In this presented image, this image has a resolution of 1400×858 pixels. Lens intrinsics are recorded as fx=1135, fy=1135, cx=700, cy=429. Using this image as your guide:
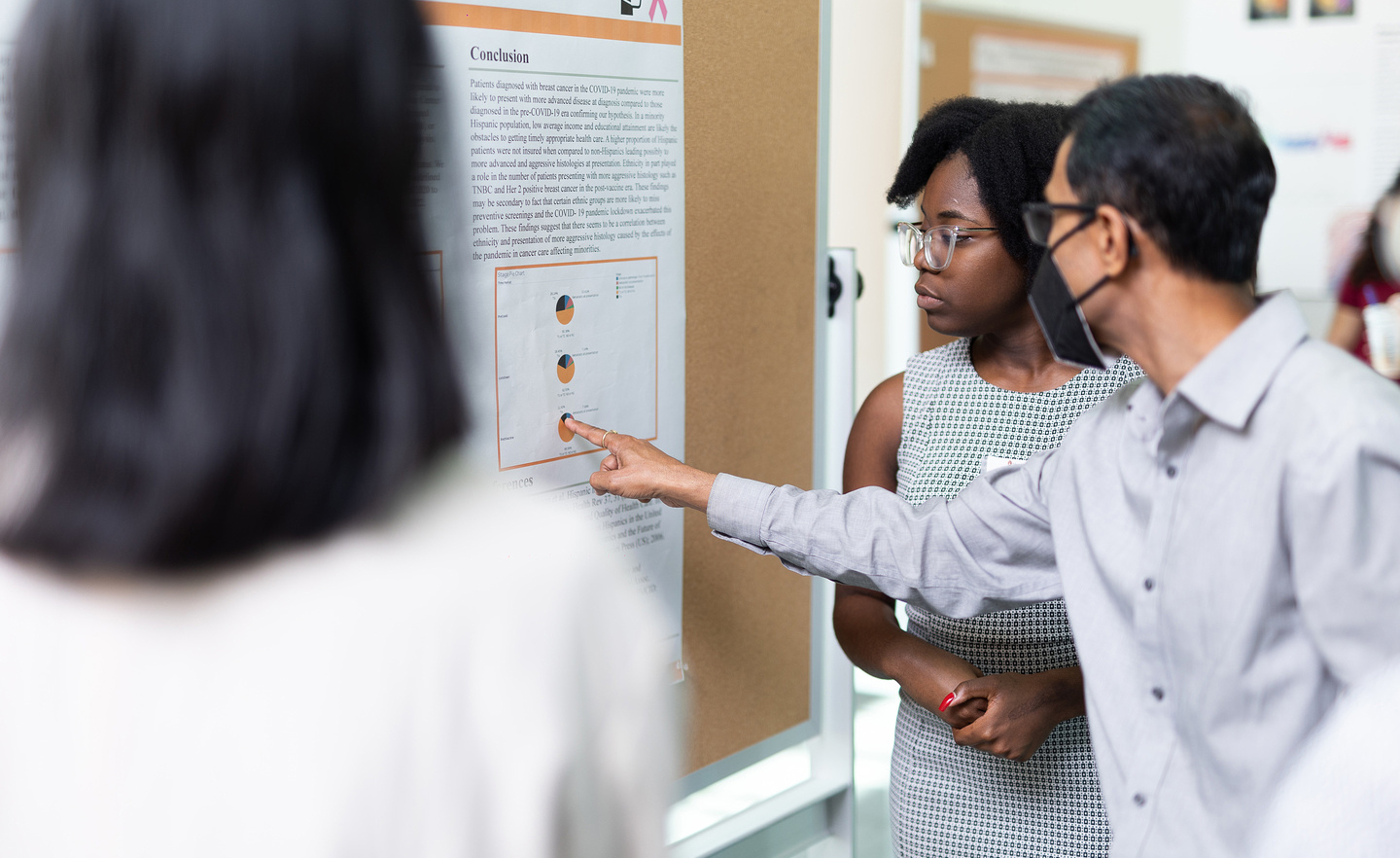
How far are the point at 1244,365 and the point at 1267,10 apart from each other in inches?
166

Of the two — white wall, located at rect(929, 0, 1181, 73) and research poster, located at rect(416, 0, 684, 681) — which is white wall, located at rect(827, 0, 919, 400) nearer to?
white wall, located at rect(929, 0, 1181, 73)

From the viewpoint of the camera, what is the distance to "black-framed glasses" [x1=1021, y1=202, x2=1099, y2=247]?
1081mm

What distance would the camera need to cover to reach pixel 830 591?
101 inches

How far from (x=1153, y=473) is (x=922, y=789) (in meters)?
0.68

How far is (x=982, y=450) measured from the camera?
1.57 m

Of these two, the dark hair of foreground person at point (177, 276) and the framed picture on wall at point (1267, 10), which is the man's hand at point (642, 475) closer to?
the dark hair of foreground person at point (177, 276)

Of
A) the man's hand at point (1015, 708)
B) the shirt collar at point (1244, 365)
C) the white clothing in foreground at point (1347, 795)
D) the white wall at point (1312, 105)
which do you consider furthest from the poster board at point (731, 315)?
the white wall at point (1312, 105)

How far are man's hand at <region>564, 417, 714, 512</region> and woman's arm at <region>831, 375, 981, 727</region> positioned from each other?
0.34 meters

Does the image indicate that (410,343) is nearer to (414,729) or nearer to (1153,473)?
(414,729)

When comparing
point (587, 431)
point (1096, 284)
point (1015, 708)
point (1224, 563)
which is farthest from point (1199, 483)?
point (587, 431)

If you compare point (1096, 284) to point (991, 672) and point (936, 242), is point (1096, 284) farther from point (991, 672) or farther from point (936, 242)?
point (991, 672)

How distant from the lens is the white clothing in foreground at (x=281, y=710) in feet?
1.75

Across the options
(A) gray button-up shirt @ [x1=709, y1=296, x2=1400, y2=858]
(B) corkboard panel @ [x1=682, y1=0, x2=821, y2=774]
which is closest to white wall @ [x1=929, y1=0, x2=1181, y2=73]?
(B) corkboard panel @ [x1=682, y1=0, x2=821, y2=774]

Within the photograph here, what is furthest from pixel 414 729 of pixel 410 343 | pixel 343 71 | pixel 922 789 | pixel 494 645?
pixel 922 789
